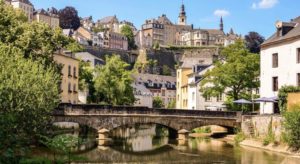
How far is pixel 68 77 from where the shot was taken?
59312 mm

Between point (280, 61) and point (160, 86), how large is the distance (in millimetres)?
78530

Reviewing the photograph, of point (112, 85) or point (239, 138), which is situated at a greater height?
point (112, 85)

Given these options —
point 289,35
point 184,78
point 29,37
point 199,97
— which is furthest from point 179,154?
point 184,78

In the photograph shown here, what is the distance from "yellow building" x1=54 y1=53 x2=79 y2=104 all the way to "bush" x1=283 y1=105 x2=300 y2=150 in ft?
85.7

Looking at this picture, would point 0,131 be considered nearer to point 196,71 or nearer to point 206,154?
point 206,154

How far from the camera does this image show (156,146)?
47500mm

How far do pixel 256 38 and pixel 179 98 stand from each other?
232 feet

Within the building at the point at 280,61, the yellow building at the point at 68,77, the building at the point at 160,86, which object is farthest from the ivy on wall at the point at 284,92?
the building at the point at 160,86

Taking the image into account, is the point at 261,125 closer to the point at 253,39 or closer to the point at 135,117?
the point at 135,117

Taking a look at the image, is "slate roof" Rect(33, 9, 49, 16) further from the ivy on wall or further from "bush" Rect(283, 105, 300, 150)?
"bush" Rect(283, 105, 300, 150)

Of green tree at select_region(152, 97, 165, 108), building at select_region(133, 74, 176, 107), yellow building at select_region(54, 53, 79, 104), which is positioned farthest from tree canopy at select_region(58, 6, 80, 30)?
yellow building at select_region(54, 53, 79, 104)

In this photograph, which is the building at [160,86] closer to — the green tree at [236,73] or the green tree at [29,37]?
the green tree at [236,73]

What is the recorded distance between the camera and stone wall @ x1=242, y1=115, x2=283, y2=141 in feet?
145

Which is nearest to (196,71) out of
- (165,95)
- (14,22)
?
(14,22)
